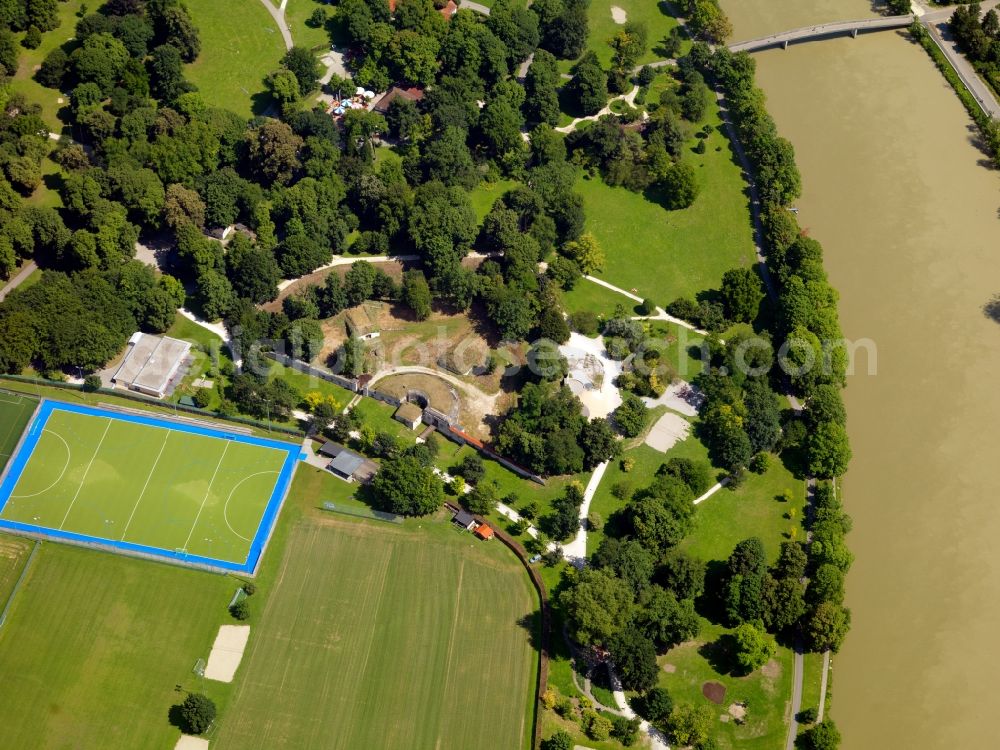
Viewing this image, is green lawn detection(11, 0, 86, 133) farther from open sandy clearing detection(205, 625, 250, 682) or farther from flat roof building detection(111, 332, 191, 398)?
open sandy clearing detection(205, 625, 250, 682)

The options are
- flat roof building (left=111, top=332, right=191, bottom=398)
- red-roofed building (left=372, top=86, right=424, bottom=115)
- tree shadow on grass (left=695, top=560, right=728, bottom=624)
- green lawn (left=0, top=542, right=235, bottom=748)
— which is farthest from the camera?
red-roofed building (left=372, top=86, right=424, bottom=115)

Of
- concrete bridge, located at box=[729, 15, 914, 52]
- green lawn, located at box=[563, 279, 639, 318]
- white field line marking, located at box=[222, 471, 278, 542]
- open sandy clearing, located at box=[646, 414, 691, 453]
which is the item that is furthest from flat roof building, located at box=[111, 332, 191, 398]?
concrete bridge, located at box=[729, 15, 914, 52]

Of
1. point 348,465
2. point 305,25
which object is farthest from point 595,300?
point 305,25

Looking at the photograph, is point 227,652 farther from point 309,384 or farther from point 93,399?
point 93,399

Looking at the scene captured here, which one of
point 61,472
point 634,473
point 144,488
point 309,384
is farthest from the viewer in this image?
point 309,384

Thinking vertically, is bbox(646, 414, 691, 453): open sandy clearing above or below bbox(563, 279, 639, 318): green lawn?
below

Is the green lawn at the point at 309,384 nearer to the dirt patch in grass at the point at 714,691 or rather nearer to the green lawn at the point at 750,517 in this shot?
the green lawn at the point at 750,517

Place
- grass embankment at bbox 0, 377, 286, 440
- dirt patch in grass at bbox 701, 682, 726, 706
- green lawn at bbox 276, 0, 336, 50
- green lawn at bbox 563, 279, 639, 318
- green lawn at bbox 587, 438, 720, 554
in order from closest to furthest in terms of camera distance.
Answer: dirt patch in grass at bbox 701, 682, 726, 706 → green lawn at bbox 587, 438, 720, 554 → grass embankment at bbox 0, 377, 286, 440 → green lawn at bbox 563, 279, 639, 318 → green lawn at bbox 276, 0, 336, 50
